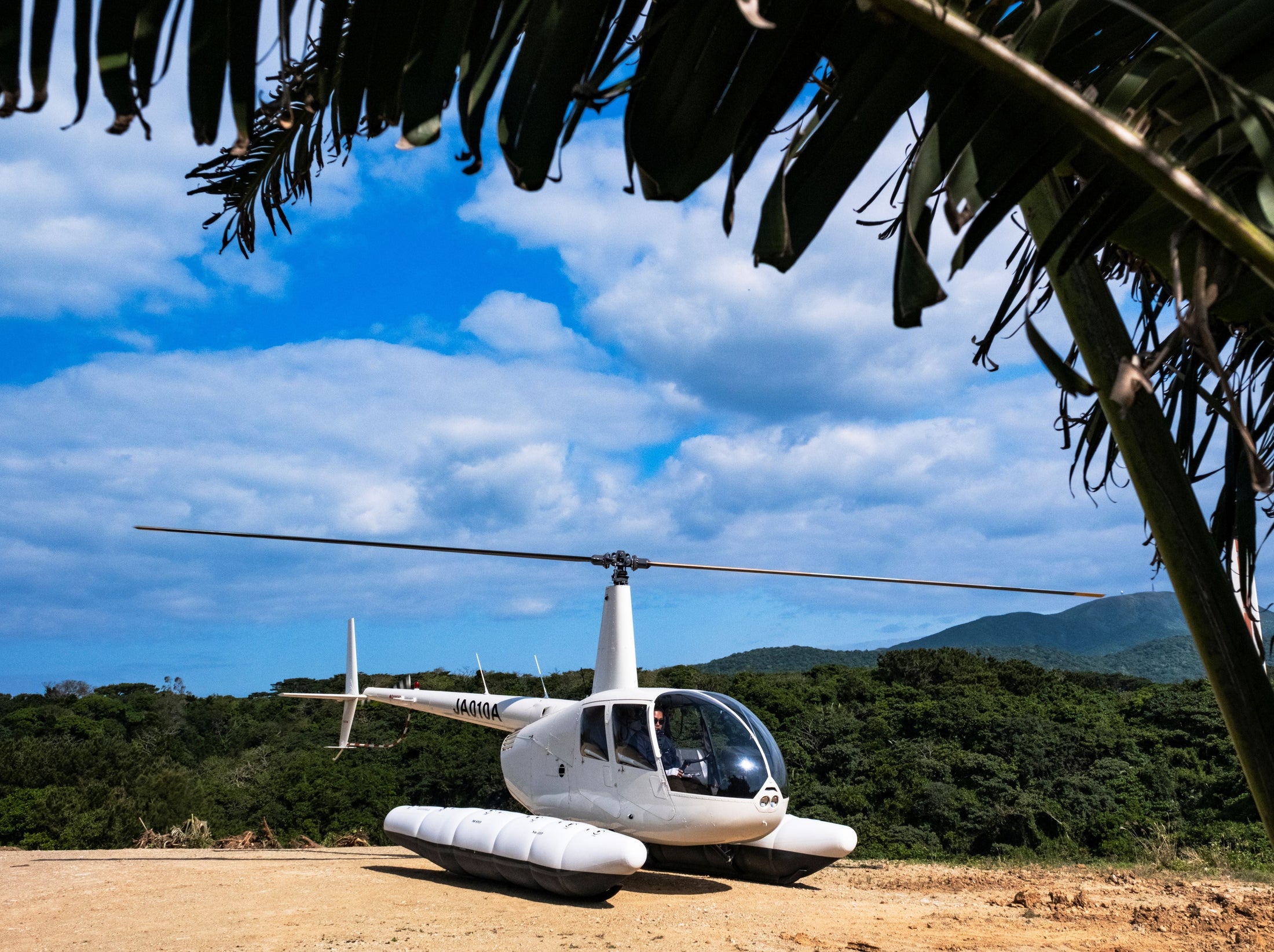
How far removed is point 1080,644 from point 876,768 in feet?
476

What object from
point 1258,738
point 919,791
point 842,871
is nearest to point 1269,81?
point 1258,738

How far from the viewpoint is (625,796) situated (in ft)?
27.0

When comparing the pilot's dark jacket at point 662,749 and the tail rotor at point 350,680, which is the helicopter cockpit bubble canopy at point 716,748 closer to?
the pilot's dark jacket at point 662,749

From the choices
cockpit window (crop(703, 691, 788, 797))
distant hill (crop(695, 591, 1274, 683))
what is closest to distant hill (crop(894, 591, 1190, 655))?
distant hill (crop(695, 591, 1274, 683))

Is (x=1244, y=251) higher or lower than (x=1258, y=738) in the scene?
higher

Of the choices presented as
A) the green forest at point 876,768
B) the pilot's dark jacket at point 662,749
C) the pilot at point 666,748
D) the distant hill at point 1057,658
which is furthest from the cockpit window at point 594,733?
the distant hill at point 1057,658

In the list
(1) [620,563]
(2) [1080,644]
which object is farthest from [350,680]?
(2) [1080,644]

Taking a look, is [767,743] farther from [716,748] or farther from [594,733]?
[594,733]

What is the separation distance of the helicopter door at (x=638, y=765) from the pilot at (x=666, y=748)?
6 cm

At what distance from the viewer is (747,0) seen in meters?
1.19

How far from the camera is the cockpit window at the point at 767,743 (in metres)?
7.98

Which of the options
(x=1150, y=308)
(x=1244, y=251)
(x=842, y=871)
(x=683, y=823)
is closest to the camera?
(x=1244, y=251)

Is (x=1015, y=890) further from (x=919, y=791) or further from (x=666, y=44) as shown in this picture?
(x=666, y=44)

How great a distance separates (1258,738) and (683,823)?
6.67m
